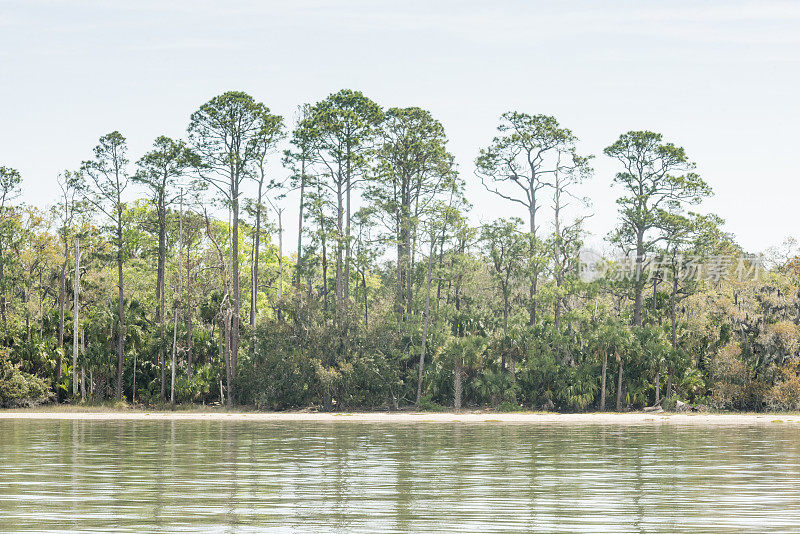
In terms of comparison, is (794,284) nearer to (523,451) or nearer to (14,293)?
(523,451)

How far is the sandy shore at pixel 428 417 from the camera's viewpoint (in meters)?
45.3

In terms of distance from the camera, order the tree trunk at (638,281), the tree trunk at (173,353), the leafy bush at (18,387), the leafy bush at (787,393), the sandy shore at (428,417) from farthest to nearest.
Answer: the tree trunk at (638,281)
the tree trunk at (173,353)
the leafy bush at (18,387)
the leafy bush at (787,393)
the sandy shore at (428,417)

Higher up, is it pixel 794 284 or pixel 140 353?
pixel 794 284

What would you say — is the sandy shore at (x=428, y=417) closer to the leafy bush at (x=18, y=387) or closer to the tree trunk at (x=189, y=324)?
the leafy bush at (x=18, y=387)

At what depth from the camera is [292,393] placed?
53.2 m

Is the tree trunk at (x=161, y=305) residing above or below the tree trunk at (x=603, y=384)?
above

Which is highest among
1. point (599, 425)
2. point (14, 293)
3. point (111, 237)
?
point (111, 237)

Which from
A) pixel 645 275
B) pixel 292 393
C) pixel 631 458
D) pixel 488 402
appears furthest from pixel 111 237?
pixel 631 458

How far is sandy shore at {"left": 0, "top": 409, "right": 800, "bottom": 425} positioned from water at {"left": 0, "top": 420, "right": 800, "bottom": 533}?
9704mm

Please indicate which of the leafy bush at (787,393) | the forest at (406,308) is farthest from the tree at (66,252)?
the leafy bush at (787,393)

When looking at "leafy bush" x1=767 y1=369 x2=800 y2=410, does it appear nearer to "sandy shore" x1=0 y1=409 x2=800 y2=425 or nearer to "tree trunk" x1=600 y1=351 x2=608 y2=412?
"sandy shore" x1=0 y1=409 x2=800 y2=425

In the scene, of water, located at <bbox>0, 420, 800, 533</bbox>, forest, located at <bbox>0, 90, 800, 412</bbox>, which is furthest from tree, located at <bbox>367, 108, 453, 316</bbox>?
water, located at <bbox>0, 420, 800, 533</bbox>

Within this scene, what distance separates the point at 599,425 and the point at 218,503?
1127 inches

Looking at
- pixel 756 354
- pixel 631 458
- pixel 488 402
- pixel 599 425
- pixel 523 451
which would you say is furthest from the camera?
pixel 488 402
